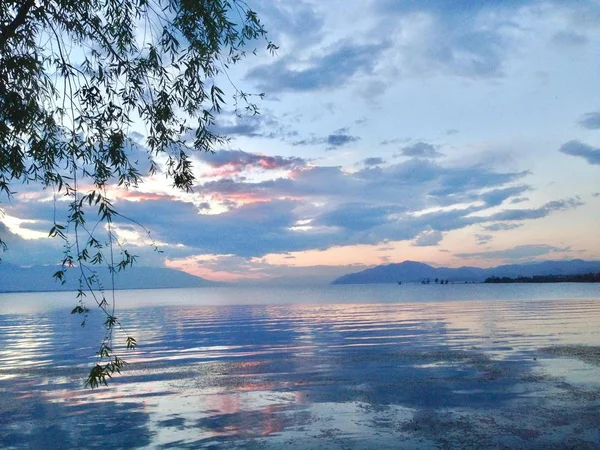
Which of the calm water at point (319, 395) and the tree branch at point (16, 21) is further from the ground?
the tree branch at point (16, 21)

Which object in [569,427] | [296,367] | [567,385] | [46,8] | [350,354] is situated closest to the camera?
[46,8]

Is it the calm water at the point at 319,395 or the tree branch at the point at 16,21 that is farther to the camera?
the calm water at the point at 319,395

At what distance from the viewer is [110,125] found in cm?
1045

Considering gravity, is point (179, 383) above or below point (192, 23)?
below

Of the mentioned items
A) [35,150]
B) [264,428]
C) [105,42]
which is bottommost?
[264,428]

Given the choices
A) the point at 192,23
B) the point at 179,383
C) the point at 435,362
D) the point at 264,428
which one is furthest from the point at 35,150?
the point at 435,362

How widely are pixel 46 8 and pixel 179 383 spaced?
16780 millimetres

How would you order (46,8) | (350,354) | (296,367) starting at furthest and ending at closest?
(350,354), (296,367), (46,8)

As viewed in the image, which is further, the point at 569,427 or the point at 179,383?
the point at 179,383

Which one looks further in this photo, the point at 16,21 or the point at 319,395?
the point at 319,395

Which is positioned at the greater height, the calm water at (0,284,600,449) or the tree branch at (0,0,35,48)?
the tree branch at (0,0,35,48)

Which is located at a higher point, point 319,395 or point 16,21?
point 16,21

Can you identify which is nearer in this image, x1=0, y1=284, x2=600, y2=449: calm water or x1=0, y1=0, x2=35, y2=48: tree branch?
x1=0, y1=0, x2=35, y2=48: tree branch

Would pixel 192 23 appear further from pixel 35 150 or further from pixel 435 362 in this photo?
pixel 435 362
